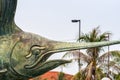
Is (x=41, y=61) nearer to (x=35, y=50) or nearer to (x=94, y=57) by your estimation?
(x=35, y=50)

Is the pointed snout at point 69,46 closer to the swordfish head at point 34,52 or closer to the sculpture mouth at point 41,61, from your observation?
the swordfish head at point 34,52

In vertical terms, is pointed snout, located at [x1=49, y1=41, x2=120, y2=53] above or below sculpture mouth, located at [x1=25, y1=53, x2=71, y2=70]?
above

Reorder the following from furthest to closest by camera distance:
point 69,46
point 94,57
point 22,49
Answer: point 94,57 < point 69,46 < point 22,49

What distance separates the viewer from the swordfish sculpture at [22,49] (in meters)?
8.71

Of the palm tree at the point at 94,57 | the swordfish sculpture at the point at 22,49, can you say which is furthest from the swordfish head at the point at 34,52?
the palm tree at the point at 94,57

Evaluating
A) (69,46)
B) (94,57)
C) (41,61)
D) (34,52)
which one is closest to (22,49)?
(34,52)

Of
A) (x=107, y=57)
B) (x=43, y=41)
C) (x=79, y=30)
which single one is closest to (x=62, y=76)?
(x=79, y=30)

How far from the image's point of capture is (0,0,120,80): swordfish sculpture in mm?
8711

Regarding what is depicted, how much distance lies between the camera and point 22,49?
8.80 m

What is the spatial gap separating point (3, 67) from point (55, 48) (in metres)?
0.97

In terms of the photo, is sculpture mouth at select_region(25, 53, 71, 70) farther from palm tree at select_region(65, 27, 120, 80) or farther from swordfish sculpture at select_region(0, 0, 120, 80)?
palm tree at select_region(65, 27, 120, 80)

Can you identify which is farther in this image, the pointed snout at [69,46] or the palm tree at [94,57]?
the palm tree at [94,57]

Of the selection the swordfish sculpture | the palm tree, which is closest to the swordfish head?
the swordfish sculpture

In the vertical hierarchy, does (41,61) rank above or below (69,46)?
below
